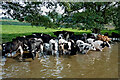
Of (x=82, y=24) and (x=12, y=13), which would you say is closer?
(x=12, y=13)

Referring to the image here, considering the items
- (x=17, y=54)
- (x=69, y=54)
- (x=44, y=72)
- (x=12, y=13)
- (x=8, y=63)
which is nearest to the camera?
(x=44, y=72)

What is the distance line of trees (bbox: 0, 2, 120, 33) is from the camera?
43.1ft

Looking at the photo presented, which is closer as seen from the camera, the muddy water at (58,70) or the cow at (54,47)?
the muddy water at (58,70)

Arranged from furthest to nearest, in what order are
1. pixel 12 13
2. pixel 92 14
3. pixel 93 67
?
pixel 92 14 → pixel 12 13 → pixel 93 67

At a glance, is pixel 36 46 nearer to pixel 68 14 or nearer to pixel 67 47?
pixel 67 47

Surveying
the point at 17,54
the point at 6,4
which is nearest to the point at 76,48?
the point at 17,54

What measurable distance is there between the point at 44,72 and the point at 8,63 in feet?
8.50

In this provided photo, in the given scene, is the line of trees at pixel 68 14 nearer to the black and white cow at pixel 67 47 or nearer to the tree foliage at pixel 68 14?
the tree foliage at pixel 68 14

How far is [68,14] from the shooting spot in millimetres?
16234

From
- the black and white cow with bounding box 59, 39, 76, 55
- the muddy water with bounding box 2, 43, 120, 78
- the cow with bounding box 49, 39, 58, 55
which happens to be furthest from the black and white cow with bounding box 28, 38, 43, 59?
the muddy water with bounding box 2, 43, 120, 78

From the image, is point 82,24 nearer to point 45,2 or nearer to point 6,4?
point 45,2

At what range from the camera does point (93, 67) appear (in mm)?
7906

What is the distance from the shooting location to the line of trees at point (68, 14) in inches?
518

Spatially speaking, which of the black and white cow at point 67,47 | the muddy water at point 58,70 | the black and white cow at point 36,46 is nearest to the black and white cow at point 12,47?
the black and white cow at point 36,46
